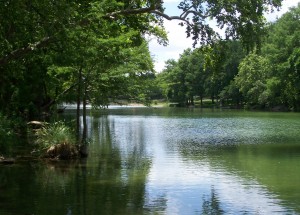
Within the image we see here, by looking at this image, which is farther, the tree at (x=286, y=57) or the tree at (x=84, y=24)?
the tree at (x=286, y=57)

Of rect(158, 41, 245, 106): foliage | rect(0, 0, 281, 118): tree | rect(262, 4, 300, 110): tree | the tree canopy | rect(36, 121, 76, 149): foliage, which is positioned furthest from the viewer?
rect(158, 41, 245, 106): foliage

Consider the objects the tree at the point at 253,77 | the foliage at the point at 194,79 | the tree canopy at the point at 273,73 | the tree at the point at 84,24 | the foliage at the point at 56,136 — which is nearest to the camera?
the tree at the point at 84,24

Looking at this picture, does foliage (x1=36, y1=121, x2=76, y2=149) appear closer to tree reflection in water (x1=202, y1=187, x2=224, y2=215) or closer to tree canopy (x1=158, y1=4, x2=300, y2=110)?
tree reflection in water (x1=202, y1=187, x2=224, y2=215)

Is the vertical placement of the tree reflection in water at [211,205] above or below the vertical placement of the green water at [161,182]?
below

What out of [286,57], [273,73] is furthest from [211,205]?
[273,73]

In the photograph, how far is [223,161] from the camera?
20516 mm

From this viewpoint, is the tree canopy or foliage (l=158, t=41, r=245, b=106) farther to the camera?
foliage (l=158, t=41, r=245, b=106)

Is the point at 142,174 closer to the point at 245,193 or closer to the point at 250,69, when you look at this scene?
the point at 245,193

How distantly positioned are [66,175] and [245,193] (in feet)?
21.5

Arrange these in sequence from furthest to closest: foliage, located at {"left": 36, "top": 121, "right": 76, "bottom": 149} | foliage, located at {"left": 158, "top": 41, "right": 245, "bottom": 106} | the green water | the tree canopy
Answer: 1. foliage, located at {"left": 158, "top": 41, "right": 245, "bottom": 106}
2. the tree canopy
3. foliage, located at {"left": 36, "top": 121, "right": 76, "bottom": 149}
4. the green water

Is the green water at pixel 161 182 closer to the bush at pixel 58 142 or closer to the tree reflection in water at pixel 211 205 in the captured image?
the tree reflection in water at pixel 211 205

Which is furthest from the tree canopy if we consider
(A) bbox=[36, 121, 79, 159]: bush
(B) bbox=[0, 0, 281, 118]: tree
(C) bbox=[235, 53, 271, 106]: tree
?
(B) bbox=[0, 0, 281, 118]: tree

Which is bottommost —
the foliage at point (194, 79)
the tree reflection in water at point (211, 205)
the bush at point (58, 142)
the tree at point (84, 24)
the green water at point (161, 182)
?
the tree reflection in water at point (211, 205)

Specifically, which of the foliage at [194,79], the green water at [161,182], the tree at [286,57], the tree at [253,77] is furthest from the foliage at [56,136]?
the foliage at [194,79]
